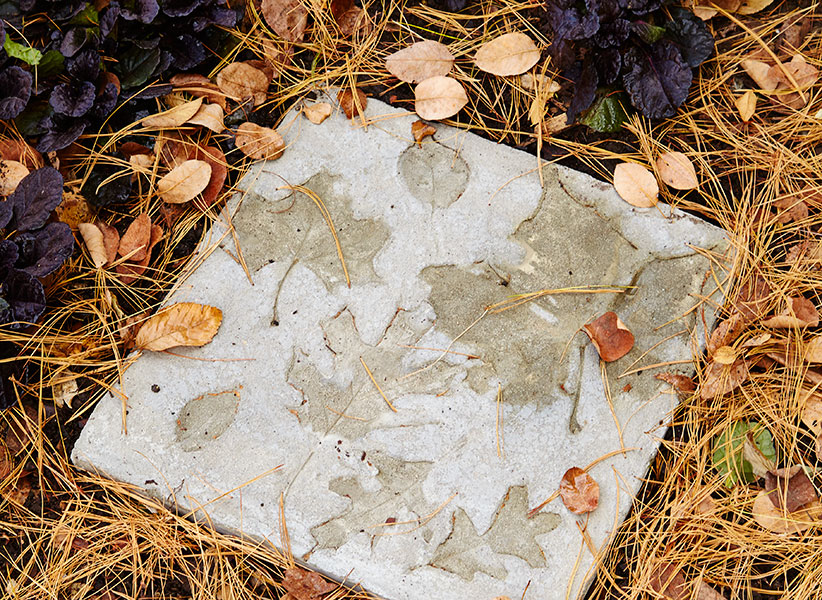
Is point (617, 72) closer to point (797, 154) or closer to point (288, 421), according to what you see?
point (797, 154)

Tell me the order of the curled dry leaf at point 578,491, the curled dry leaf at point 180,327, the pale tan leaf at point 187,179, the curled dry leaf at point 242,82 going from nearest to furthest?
the curled dry leaf at point 578,491 < the curled dry leaf at point 180,327 < the pale tan leaf at point 187,179 < the curled dry leaf at point 242,82

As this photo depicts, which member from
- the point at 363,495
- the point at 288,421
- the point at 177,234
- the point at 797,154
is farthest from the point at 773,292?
the point at 177,234

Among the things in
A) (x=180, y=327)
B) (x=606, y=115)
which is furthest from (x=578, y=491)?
(x=180, y=327)

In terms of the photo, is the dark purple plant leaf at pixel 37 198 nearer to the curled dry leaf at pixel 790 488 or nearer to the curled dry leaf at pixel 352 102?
the curled dry leaf at pixel 352 102

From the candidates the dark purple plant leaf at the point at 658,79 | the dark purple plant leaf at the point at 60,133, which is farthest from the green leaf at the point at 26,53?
the dark purple plant leaf at the point at 658,79

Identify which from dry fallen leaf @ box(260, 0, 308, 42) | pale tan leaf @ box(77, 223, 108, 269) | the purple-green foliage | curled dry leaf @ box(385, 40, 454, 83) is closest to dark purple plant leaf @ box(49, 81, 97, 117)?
pale tan leaf @ box(77, 223, 108, 269)

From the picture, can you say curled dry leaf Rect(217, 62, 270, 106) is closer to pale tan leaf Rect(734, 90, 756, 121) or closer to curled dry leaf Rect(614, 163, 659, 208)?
curled dry leaf Rect(614, 163, 659, 208)
